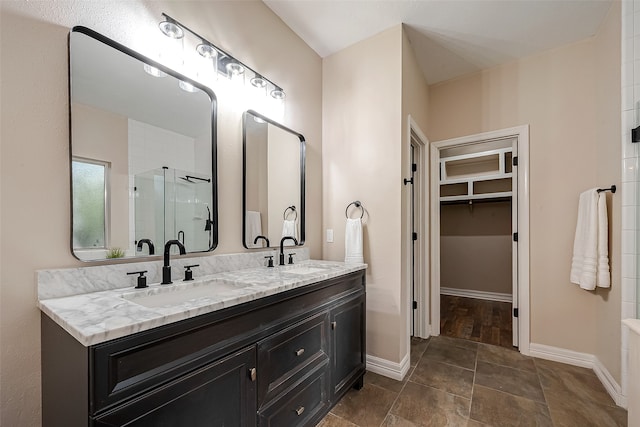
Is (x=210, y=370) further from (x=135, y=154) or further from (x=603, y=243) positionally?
(x=603, y=243)

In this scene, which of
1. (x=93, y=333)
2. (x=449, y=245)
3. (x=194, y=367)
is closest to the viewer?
(x=93, y=333)

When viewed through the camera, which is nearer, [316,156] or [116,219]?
[116,219]

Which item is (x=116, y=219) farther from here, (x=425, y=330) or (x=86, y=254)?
(x=425, y=330)

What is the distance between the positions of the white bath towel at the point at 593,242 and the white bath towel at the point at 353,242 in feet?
5.66

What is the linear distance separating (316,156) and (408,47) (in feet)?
4.18

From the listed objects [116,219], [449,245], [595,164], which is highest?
[595,164]

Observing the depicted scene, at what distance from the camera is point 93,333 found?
2.33 feet

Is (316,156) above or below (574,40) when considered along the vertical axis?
below

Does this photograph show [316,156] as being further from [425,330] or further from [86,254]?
[425,330]

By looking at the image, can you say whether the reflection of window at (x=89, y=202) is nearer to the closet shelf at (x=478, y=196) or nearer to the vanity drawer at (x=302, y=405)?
the vanity drawer at (x=302, y=405)

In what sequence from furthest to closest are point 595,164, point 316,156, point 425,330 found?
point 425,330 → point 316,156 → point 595,164

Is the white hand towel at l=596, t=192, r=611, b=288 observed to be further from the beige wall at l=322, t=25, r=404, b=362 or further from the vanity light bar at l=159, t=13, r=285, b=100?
the vanity light bar at l=159, t=13, r=285, b=100

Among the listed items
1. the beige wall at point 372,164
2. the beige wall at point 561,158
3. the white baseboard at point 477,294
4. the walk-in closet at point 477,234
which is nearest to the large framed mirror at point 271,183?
the beige wall at point 372,164

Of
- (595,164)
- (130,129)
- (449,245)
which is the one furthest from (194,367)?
(449,245)
